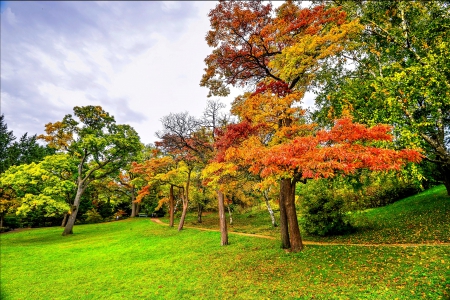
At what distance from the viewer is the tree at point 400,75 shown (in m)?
8.89

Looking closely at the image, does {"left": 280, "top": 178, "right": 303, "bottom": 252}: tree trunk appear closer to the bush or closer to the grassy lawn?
the grassy lawn

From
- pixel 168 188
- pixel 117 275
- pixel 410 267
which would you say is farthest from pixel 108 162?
pixel 410 267

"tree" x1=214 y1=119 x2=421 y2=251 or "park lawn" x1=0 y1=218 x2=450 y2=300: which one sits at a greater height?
"tree" x1=214 y1=119 x2=421 y2=251

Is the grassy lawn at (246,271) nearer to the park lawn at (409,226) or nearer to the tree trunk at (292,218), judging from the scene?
the park lawn at (409,226)

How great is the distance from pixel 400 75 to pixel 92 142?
2672 cm

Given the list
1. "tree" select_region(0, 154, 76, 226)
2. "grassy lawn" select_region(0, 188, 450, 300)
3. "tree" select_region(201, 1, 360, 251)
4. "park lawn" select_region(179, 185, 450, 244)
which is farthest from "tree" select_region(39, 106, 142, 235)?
"park lawn" select_region(179, 185, 450, 244)

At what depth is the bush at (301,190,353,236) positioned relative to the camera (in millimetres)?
14047

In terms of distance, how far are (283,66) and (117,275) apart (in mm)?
12494

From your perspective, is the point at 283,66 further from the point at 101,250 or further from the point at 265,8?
the point at 101,250

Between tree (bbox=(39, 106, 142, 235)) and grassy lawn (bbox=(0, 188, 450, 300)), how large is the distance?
1216cm

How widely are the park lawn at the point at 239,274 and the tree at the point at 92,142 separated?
1271cm

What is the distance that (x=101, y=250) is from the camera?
16984 millimetres

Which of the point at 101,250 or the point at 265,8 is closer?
the point at 265,8

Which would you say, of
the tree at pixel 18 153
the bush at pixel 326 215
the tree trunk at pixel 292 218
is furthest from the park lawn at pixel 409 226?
the tree at pixel 18 153
